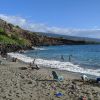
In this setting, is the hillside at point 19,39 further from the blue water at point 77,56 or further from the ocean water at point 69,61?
the ocean water at point 69,61

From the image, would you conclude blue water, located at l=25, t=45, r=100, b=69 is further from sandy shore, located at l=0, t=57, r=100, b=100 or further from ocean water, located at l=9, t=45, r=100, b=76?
sandy shore, located at l=0, t=57, r=100, b=100

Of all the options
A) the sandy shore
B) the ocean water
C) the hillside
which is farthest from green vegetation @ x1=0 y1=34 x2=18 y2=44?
the sandy shore

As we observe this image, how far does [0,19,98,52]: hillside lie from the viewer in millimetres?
98188

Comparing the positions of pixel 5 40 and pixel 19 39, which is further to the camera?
pixel 19 39

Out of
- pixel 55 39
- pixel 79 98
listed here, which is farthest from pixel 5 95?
pixel 55 39

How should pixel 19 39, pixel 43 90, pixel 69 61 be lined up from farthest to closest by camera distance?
pixel 19 39
pixel 69 61
pixel 43 90

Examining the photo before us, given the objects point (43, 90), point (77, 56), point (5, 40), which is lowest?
point (77, 56)

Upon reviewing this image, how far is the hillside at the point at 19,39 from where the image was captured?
322ft

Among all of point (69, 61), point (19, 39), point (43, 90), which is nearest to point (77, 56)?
point (69, 61)

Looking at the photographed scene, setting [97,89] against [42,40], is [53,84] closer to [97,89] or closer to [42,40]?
[97,89]

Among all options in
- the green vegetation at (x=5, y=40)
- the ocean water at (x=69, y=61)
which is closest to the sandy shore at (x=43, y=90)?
the ocean water at (x=69, y=61)

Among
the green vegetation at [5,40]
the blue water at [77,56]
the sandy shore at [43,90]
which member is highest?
the green vegetation at [5,40]

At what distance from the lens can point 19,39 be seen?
371 feet

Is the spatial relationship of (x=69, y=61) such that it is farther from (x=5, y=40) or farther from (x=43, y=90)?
(x=5, y=40)
